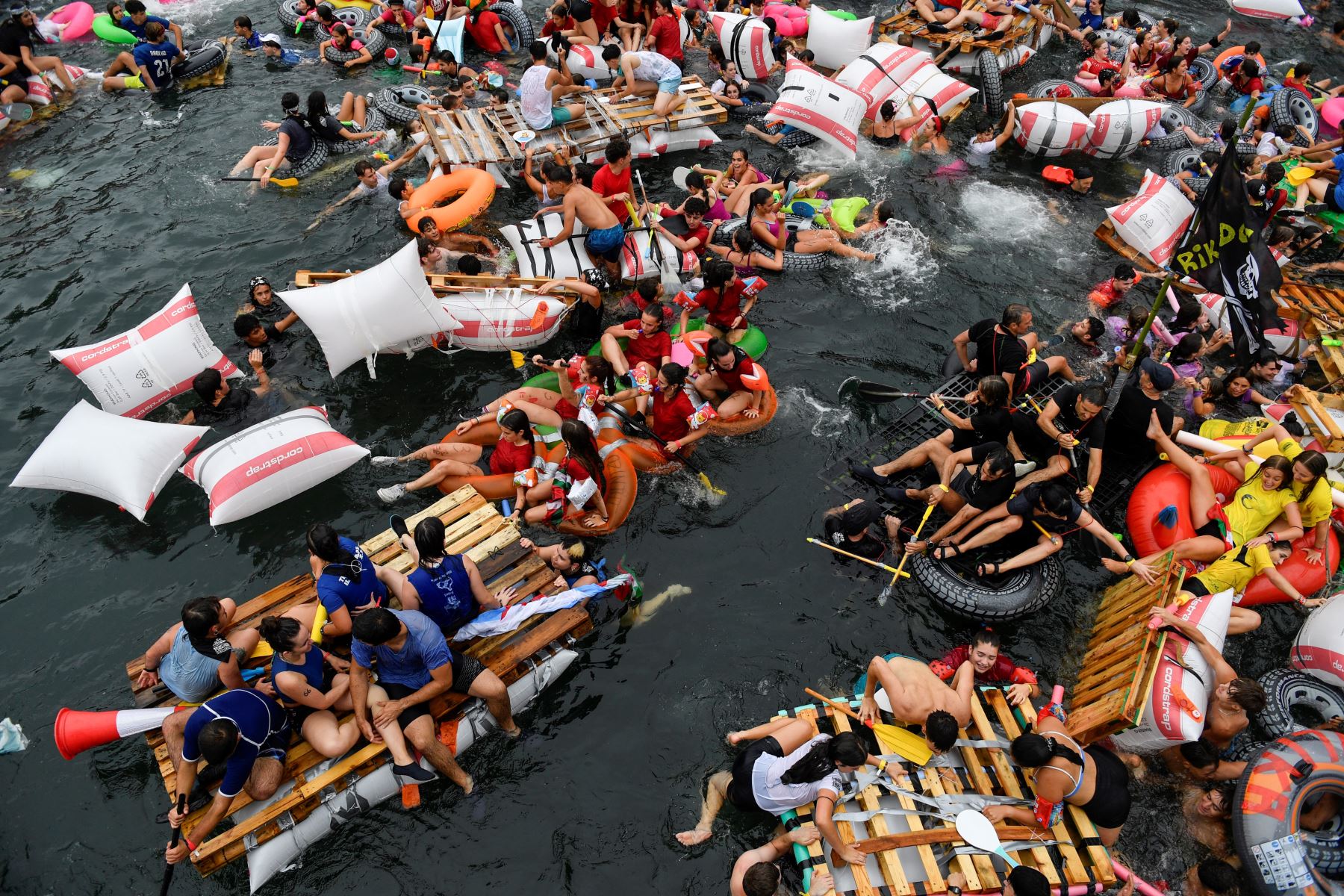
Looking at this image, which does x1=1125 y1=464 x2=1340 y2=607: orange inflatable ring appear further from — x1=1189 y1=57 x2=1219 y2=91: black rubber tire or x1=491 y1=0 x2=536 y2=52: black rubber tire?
x1=491 y1=0 x2=536 y2=52: black rubber tire

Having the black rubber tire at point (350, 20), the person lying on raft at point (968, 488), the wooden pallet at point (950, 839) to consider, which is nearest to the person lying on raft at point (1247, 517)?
the person lying on raft at point (968, 488)

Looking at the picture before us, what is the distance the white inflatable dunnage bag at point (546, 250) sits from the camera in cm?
1059

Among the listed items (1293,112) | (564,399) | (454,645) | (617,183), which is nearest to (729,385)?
(564,399)

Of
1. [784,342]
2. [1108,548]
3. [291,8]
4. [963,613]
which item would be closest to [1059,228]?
[784,342]

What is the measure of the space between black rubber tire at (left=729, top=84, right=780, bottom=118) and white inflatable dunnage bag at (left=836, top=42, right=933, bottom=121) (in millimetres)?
1709

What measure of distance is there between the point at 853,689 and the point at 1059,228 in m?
9.32

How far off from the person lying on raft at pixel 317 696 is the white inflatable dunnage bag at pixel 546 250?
579 cm

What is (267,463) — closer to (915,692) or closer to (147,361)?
(147,361)

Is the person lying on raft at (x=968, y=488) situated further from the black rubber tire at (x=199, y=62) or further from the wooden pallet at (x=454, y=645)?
the black rubber tire at (x=199, y=62)

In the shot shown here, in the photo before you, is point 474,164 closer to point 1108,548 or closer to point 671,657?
point 671,657

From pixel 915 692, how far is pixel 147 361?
8.91 m

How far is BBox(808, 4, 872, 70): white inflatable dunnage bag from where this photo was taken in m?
15.2

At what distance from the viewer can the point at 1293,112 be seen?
46.7 feet

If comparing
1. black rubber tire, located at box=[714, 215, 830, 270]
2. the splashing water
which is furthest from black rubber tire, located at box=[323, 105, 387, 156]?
the splashing water
